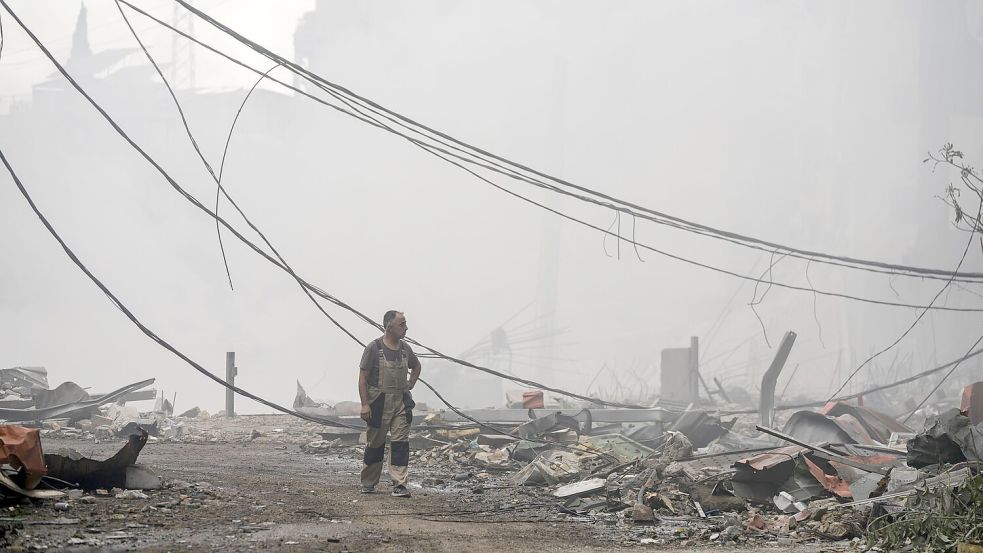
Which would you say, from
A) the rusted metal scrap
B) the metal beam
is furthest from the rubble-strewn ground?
the metal beam

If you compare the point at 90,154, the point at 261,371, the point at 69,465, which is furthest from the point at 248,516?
the point at 90,154

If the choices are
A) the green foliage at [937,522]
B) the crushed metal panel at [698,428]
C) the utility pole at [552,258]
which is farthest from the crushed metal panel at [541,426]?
the utility pole at [552,258]

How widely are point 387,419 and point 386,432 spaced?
4.9 inches

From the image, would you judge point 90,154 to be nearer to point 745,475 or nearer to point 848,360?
point 848,360

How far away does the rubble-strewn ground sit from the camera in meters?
4.82

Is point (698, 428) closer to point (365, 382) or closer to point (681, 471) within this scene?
point (681, 471)

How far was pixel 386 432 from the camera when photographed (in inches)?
305

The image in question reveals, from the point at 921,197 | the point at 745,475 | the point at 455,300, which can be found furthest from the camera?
the point at 455,300

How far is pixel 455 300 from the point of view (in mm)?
42594

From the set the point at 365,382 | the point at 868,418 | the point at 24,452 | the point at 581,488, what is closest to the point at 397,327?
the point at 365,382

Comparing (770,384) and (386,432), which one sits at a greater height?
(770,384)

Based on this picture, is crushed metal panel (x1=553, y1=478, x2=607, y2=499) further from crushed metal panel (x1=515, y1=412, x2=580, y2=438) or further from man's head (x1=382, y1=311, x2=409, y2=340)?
crushed metal panel (x1=515, y1=412, x2=580, y2=438)

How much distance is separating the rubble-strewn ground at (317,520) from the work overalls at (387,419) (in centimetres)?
32

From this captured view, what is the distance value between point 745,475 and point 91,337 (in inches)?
1877
